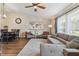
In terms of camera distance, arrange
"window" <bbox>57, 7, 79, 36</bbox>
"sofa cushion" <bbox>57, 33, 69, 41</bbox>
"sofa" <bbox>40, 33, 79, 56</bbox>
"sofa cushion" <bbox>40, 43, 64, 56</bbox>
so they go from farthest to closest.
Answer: "sofa cushion" <bbox>57, 33, 69, 41</bbox>, "window" <bbox>57, 7, 79, 36</bbox>, "sofa" <bbox>40, 33, 79, 56</bbox>, "sofa cushion" <bbox>40, 43, 64, 56</bbox>

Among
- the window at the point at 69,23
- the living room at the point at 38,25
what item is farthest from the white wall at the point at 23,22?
the window at the point at 69,23

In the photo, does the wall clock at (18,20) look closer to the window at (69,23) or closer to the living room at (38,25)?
the living room at (38,25)

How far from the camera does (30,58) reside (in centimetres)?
109

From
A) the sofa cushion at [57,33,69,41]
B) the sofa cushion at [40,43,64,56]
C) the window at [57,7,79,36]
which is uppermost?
the window at [57,7,79,36]

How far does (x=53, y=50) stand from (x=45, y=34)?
0.51 metres

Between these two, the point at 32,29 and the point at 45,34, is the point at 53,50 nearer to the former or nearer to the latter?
the point at 45,34

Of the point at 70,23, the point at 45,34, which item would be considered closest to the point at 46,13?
the point at 45,34

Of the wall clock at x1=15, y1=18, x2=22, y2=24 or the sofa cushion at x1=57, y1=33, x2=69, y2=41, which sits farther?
the sofa cushion at x1=57, y1=33, x2=69, y2=41

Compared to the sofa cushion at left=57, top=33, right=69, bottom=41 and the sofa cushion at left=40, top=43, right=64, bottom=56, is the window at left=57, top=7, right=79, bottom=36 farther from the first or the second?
the sofa cushion at left=40, top=43, right=64, bottom=56

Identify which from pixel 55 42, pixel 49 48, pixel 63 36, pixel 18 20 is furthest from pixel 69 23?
pixel 18 20

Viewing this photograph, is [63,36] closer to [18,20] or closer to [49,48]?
[49,48]

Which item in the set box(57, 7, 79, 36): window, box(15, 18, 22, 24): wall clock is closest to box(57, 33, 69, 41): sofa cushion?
box(57, 7, 79, 36): window

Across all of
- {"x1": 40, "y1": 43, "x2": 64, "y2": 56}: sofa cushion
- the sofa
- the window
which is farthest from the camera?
the window

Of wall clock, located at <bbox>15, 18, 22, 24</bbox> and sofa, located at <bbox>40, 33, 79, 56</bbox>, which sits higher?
wall clock, located at <bbox>15, 18, 22, 24</bbox>
